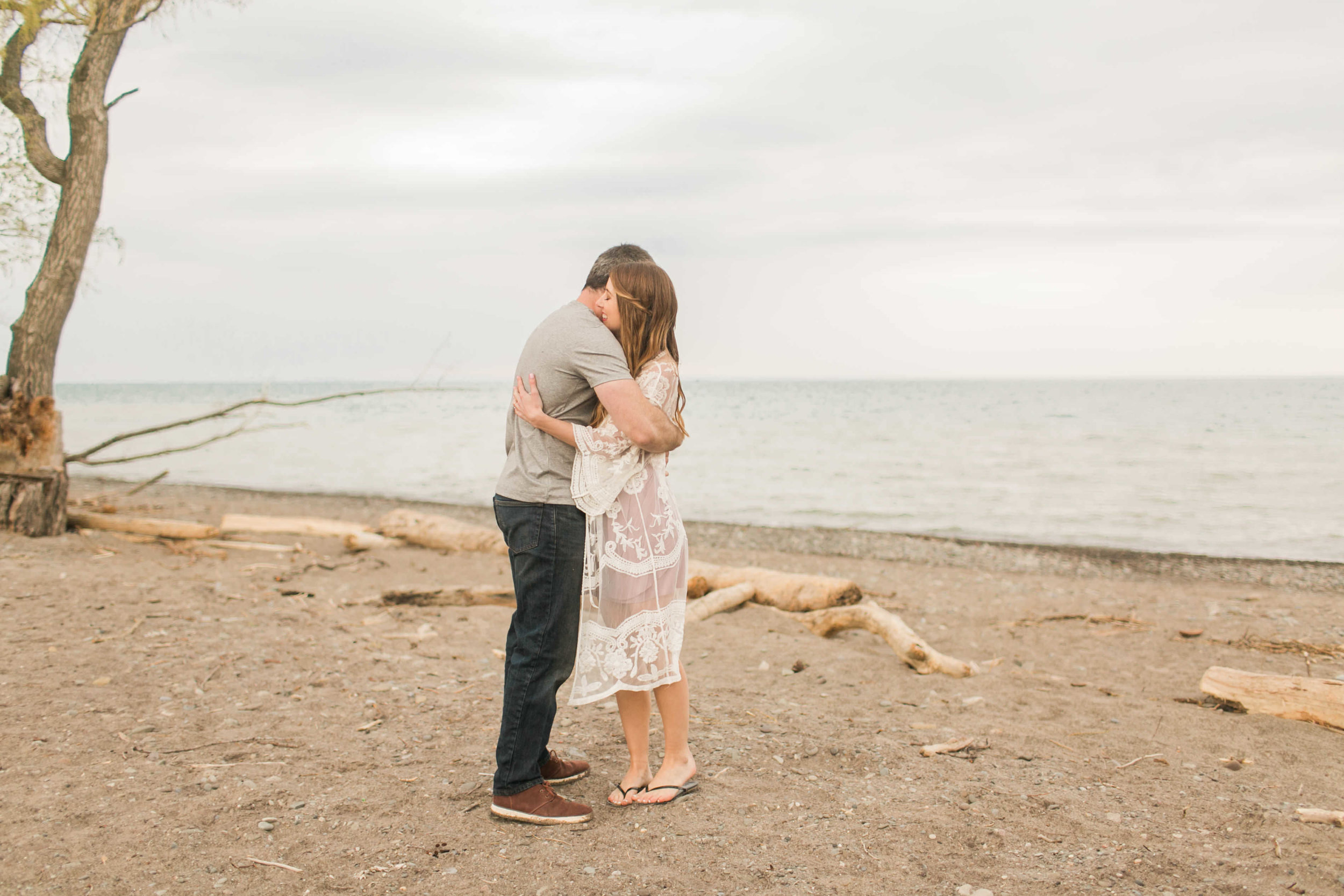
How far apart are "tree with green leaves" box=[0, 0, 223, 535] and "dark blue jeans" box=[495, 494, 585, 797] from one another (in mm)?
6884

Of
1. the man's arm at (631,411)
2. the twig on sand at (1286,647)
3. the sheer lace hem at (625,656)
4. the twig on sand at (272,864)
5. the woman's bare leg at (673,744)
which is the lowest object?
the twig on sand at (1286,647)

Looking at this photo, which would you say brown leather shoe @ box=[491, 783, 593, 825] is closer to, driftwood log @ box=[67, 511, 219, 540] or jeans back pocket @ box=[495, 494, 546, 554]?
jeans back pocket @ box=[495, 494, 546, 554]

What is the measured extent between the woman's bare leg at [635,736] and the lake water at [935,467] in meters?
1.58

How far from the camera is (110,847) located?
10.1ft

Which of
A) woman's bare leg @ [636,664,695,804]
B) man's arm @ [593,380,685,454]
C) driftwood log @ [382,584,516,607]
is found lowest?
driftwood log @ [382,584,516,607]

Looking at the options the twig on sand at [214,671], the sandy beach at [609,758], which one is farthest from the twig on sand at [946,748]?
the twig on sand at [214,671]

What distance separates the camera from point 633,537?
3389 mm

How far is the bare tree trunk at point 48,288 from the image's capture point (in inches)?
304

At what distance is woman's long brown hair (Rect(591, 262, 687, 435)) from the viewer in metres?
3.22

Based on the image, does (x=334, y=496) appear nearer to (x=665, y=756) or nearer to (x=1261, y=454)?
(x=665, y=756)

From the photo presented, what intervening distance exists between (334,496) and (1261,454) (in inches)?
946

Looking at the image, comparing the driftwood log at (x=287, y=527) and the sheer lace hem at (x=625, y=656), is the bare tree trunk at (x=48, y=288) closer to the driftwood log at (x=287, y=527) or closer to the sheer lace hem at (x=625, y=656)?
the driftwood log at (x=287, y=527)

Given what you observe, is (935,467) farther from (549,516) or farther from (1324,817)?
(549,516)

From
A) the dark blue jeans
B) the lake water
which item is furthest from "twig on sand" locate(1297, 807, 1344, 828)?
the lake water
